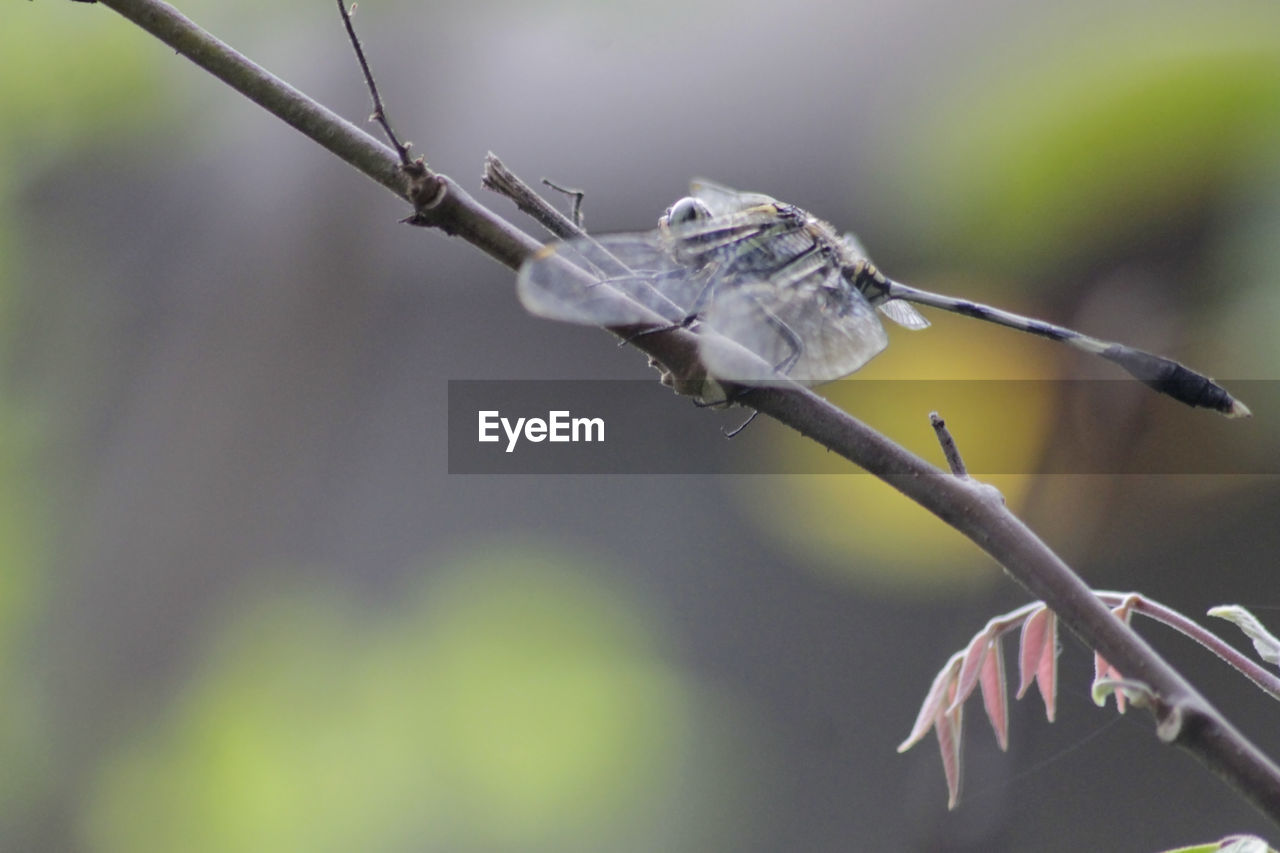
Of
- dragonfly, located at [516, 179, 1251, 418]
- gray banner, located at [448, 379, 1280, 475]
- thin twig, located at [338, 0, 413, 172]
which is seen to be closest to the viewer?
thin twig, located at [338, 0, 413, 172]

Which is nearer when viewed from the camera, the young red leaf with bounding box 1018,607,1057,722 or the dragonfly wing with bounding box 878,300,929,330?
the young red leaf with bounding box 1018,607,1057,722

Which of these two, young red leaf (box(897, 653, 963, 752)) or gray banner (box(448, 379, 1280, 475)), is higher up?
gray banner (box(448, 379, 1280, 475))

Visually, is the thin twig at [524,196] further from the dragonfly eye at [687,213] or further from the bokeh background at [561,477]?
the bokeh background at [561,477]

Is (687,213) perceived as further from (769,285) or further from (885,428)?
(885,428)

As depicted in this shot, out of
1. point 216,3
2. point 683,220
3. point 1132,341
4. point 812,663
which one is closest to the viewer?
point 683,220

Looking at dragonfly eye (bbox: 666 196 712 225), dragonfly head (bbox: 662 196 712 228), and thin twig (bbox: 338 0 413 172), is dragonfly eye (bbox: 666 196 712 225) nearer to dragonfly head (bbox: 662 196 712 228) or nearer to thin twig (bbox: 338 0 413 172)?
dragonfly head (bbox: 662 196 712 228)

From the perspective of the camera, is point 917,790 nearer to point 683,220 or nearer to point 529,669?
point 529,669

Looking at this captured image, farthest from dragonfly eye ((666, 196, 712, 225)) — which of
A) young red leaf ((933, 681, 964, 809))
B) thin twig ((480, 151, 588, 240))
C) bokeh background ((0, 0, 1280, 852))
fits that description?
bokeh background ((0, 0, 1280, 852))

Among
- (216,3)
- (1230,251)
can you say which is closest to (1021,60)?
(1230,251)
